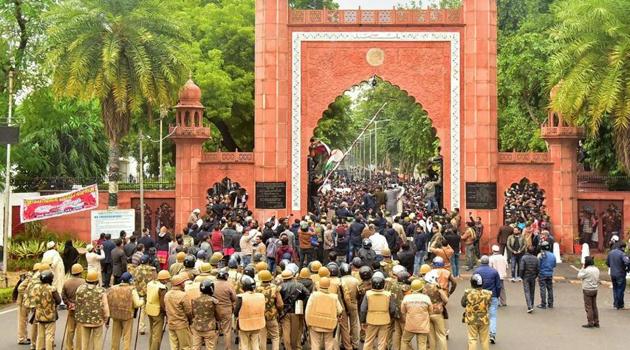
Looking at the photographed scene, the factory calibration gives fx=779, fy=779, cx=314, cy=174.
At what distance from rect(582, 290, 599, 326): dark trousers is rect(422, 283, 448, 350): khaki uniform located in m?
4.16

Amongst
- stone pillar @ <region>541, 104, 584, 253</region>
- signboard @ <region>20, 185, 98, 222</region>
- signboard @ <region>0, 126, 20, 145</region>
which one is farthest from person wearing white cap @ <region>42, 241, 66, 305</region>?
stone pillar @ <region>541, 104, 584, 253</region>

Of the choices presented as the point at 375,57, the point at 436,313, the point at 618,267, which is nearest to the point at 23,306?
the point at 436,313

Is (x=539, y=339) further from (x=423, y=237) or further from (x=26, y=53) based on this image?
(x=26, y=53)

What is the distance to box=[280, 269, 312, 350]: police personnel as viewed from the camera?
1259 cm

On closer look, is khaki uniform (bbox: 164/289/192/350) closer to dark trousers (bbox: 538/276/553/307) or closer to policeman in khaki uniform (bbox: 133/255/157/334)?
policeman in khaki uniform (bbox: 133/255/157/334)

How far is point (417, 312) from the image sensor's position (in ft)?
38.4

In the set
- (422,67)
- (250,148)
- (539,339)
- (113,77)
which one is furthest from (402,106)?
→ (539,339)

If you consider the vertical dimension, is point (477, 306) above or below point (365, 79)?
below

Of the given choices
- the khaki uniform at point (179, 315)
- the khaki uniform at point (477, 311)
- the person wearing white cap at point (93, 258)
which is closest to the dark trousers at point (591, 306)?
the khaki uniform at point (477, 311)

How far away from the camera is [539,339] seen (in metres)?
14.1

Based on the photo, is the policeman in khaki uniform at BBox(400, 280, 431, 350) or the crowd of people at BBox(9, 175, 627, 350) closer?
the policeman in khaki uniform at BBox(400, 280, 431, 350)

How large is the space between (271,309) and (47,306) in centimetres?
357

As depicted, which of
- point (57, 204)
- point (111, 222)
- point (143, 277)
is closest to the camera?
point (143, 277)

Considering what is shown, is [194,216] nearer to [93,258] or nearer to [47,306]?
[93,258]
